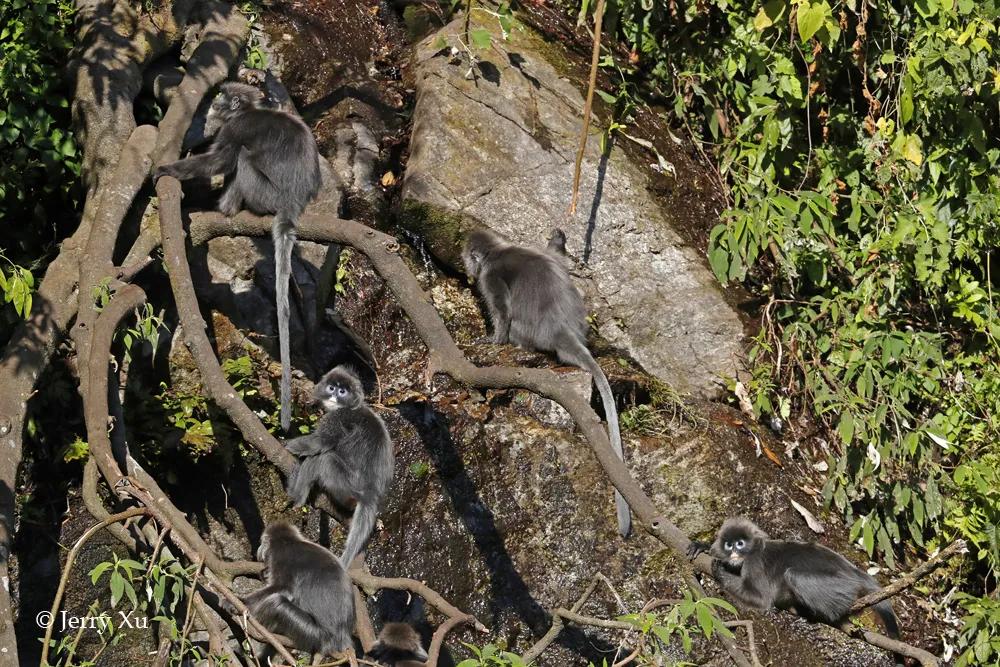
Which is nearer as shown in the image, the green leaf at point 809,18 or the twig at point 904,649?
the twig at point 904,649

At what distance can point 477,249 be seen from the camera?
250 inches

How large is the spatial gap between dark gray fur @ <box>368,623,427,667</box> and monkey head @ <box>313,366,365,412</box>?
1.03 meters

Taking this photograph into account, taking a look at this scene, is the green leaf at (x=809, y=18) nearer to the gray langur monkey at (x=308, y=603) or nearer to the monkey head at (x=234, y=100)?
the monkey head at (x=234, y=100)

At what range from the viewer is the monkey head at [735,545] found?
4770 millimetres

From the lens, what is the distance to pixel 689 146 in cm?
748

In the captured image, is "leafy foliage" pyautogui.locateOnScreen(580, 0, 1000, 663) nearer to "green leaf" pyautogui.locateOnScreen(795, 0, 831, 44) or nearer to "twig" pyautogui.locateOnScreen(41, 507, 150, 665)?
"green leaf" pyautogui.locateOnScreen(795, 0, 831, 44)

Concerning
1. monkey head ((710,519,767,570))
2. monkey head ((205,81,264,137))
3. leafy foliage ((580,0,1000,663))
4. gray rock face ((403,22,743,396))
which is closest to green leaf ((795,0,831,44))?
leafy foliage ((580,0,1000,663))

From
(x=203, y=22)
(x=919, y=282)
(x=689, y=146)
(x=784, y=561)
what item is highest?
(x=203, y=22)

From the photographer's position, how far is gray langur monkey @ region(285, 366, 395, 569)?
4523 mm

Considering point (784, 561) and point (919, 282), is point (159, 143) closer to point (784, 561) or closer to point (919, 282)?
point (784, 561)

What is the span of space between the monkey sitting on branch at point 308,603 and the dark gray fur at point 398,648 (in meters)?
0.33

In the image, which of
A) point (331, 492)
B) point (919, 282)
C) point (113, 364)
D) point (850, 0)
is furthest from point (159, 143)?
point (919, 282)

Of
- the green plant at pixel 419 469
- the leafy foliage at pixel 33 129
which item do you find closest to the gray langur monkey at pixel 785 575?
the green plant at pixel 419 469

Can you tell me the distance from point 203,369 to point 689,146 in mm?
4163
